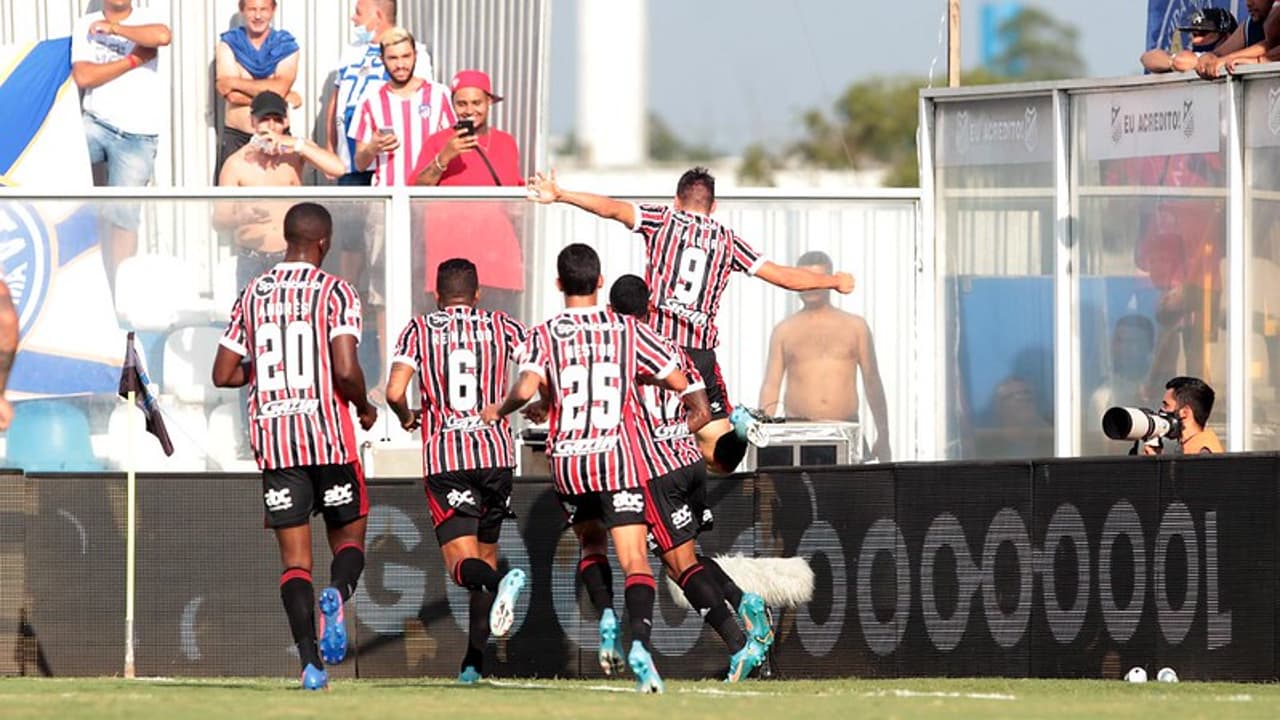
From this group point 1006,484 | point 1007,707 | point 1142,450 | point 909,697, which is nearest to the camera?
point 1007,707

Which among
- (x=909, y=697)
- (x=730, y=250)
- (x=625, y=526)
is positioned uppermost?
(x=730, y=250)

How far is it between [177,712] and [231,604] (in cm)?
441

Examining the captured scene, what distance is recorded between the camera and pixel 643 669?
10.4 meters

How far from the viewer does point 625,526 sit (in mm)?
10898

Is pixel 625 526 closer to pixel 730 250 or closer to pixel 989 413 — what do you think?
pixel 730 250

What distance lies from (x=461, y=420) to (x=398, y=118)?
4.58 metres

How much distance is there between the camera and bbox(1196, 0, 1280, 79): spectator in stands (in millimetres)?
13992

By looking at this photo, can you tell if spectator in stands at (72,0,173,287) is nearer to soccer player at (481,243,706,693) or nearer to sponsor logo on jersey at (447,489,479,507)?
sponsor logo on jersey at (447,489,479,507)

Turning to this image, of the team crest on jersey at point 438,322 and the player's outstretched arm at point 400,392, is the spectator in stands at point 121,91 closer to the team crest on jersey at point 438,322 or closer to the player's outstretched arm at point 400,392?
the team crest on jersey at point 438,322

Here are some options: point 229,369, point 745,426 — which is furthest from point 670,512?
point 229,369

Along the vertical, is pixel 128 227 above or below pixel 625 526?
above

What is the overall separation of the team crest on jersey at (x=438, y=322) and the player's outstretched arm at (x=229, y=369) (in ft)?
4.44

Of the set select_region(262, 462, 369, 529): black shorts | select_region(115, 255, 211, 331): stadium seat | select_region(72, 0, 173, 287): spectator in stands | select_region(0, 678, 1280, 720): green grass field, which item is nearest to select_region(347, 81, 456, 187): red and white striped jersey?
select_region(72, 0, 173, 287): spectator in stands

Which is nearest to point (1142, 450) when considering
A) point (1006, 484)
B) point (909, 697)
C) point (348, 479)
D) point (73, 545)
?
point (1006, 484)
